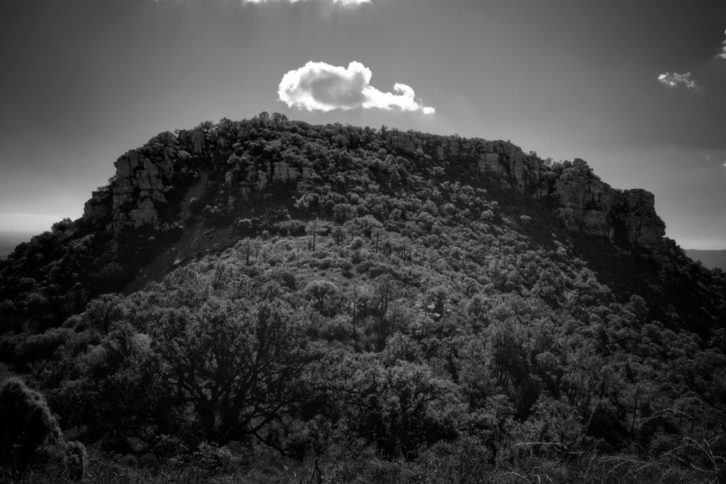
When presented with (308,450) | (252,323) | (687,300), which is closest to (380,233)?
(252,323)

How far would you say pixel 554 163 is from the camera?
100 metres

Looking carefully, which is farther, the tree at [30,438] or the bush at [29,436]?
the bush at [29,436]

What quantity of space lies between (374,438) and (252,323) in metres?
8.82

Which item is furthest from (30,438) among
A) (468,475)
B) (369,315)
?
(369,315)

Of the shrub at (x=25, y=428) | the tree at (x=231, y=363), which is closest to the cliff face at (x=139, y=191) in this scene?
the tree at (x=231, y=363)

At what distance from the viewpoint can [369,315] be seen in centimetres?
4069

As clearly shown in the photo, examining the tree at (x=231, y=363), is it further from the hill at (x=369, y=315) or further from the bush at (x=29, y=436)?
the bush at (x=29, y=436)

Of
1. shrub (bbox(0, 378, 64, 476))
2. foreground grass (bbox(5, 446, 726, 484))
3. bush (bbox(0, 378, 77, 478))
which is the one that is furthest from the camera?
shrub (bbox(0, 378, 64, 476))

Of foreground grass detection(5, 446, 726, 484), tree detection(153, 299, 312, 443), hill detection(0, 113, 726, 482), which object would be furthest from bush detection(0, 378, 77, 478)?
tree detection(153, 299, 312, 443)

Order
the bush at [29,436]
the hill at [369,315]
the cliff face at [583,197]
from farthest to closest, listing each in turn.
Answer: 1. the cliff face at [583,197]
2. the hill at [369,315]
3. the bush at [29,436]

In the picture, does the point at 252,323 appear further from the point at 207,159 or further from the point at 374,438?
the point at 207,159

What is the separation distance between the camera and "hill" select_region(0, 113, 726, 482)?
50.3 feet

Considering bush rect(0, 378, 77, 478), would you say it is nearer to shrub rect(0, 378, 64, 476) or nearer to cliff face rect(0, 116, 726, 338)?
shrub rect(0, 378, 64, 476)

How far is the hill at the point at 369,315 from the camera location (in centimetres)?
1532
